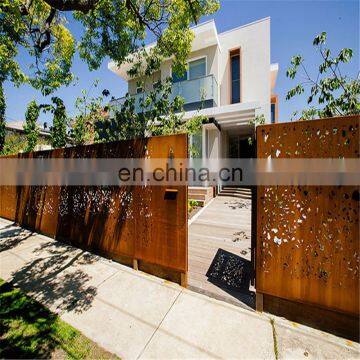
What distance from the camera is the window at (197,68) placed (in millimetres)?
11211

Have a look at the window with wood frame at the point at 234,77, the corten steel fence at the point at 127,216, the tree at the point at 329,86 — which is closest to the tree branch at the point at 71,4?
the corten steel fence at the point at 127,216

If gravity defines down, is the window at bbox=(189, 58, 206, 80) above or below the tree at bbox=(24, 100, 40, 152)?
above

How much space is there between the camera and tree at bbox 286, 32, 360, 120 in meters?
4.06

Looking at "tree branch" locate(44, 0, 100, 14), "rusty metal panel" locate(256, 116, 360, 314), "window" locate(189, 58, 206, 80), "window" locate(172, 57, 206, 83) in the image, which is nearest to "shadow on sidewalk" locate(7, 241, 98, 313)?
"rusty metal panel" locate(256, 116, 360, 314)

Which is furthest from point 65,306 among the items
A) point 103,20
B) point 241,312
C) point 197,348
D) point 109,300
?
point 103,20

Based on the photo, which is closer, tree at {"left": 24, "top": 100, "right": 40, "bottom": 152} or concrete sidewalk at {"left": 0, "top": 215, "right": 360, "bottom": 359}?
concrete sidewalk at {"left": 0, "top": 215, "right": 360, "bottom": 359}

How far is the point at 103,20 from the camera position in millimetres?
6062

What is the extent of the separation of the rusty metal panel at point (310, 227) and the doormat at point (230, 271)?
71 cm

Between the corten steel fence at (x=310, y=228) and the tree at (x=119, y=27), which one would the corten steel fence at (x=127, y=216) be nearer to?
the corten steel fence at (x=310, y=228)

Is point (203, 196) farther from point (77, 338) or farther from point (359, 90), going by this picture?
point (77, 338)

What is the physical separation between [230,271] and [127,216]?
2.25 metres

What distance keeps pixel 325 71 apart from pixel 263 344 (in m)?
5.28

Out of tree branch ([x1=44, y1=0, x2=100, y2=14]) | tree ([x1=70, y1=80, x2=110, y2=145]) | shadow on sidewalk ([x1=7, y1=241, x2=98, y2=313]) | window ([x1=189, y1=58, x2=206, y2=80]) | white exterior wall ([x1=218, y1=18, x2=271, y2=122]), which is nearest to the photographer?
shadow on sidewalk ([x1=7, y1=241, x2=98, y2=313])

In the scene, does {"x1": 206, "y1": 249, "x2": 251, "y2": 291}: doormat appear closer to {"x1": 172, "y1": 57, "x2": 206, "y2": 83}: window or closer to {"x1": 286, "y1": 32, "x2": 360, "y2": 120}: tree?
{"x1": 286, "y1": 32, "x2": 360, "y2": 120}: tree
